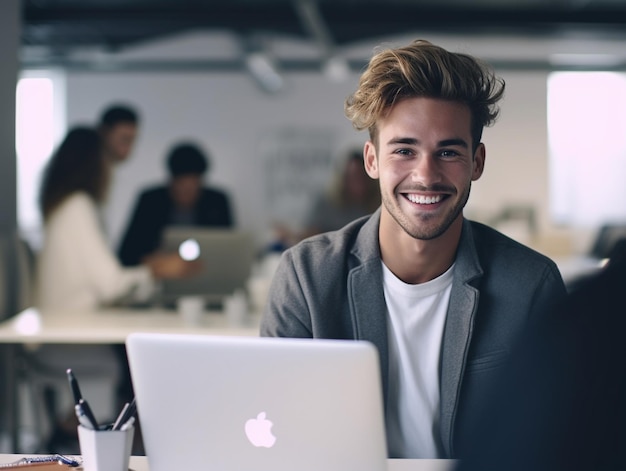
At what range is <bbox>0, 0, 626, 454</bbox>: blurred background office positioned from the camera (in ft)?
33.0

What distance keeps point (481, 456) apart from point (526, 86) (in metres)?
10.1

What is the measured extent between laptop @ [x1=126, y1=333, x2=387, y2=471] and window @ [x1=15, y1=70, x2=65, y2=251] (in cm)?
960

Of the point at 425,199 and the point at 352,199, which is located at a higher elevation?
the point at 352,199

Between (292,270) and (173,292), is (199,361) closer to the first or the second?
(292,270)

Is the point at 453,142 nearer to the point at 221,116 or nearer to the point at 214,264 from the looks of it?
the point at 214,264

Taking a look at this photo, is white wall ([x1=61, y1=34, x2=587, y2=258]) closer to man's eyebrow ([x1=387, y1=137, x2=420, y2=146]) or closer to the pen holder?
man's eyebrow ([x1=387, y1=137, x2=420, y2=146])

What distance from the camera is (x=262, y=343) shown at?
1.39 m

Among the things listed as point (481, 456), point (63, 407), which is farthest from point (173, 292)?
point (481, 456)

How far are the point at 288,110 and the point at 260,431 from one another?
9.69 m

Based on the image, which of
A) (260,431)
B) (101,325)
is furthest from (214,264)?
(260,431)

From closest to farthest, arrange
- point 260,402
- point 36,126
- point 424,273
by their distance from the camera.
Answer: point 260,402, point 424,273, point 36,126

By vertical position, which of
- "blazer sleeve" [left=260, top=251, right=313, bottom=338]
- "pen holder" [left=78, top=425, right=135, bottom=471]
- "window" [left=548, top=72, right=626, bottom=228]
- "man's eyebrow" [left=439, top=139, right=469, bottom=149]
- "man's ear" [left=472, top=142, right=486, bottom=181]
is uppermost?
"window" [left=548, top=72, right=626, bottom=228]

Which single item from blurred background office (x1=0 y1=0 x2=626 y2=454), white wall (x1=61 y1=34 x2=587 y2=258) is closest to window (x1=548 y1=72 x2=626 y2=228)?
blurred background office (x1=0 y1=0 x2=626 y2=454)

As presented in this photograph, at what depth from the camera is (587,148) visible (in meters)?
10.1
